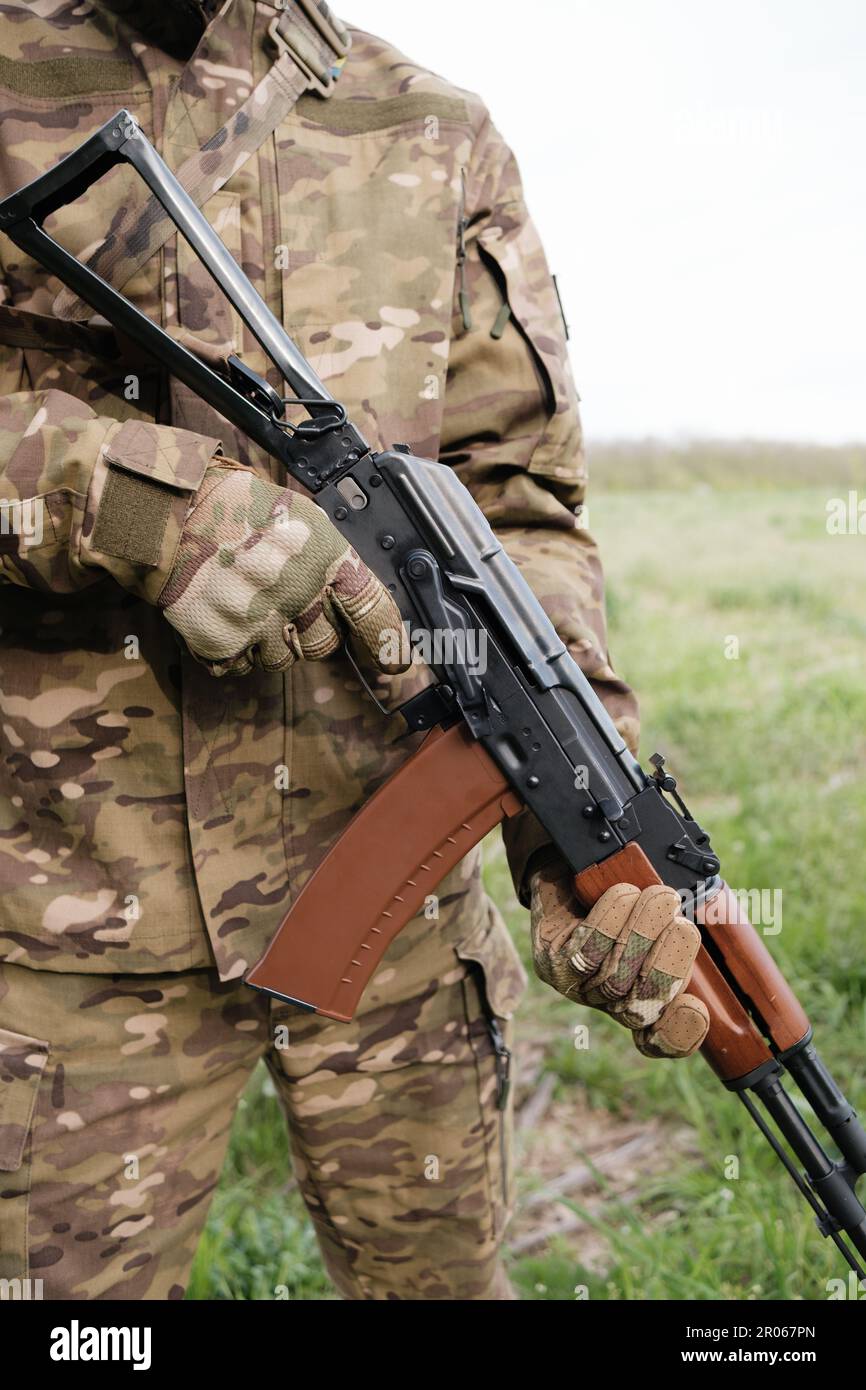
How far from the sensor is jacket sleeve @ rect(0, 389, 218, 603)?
1.43m

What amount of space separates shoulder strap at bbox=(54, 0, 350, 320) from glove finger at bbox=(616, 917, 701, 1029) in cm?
117


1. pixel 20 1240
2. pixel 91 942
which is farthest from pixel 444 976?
pixel 20 1240

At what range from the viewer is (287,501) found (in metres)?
1.48

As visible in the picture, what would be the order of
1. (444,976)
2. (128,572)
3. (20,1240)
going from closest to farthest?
1. (128,572)
2. (20,1240)
3. (444,976)

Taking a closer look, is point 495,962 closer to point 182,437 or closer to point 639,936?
point 639,936

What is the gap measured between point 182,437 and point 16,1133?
3.15 feet

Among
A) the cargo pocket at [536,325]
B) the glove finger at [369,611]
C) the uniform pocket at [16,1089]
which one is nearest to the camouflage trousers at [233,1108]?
the uniform pocket at [16,1089]

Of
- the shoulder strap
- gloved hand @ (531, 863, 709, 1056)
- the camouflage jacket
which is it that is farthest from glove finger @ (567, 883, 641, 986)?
the shoulder strap

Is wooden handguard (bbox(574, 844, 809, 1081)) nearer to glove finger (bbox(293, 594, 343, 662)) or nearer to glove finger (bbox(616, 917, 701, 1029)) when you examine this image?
glove finger (bbox(616, 917, 701, 1029))

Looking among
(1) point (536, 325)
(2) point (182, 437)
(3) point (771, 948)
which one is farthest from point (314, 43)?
(3) point (771, 948)

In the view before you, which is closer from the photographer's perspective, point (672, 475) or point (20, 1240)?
point (20, 1240)

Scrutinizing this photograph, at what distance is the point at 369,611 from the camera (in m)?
1.51
